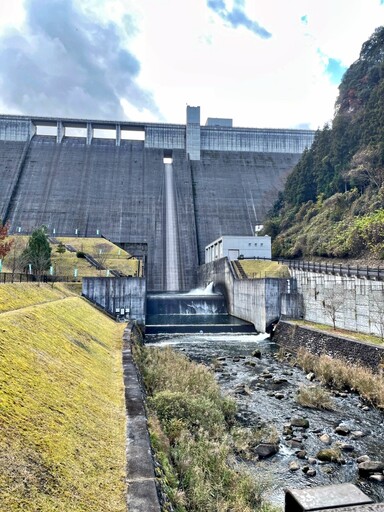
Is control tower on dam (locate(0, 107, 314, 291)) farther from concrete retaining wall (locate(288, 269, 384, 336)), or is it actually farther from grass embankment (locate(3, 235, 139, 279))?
concrete retaining wall (locate(288, 269, 384, 336))

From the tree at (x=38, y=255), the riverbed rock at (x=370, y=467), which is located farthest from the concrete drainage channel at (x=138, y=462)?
the tree at (x=38, y=255)

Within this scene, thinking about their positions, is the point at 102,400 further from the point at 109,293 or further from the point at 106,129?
the point at 106,129

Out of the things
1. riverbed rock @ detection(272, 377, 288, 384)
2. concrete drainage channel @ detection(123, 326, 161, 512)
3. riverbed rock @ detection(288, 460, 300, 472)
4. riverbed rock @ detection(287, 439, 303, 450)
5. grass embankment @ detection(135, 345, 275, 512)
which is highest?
concrete drainage channel @ detection(123, 326, 161, 512)

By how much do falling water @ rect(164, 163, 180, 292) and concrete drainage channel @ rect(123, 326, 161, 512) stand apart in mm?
33845

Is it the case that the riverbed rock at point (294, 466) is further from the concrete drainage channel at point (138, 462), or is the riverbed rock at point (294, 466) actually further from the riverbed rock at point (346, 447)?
the concrete drainage channel at point (138, 462)

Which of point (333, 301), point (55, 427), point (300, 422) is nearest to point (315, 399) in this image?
point (300, 422)

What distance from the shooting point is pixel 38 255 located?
23.4 metres

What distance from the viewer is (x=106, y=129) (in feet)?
184

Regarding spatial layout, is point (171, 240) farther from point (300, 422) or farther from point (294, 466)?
point (294, 466)

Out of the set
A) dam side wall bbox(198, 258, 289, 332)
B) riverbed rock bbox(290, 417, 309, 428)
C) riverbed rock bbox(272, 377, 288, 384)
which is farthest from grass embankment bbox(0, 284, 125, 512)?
dam side wall bbox(198, 258, 289, 332)

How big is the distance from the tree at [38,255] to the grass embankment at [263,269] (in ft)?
48.4

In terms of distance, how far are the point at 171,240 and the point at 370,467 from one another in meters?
38.0

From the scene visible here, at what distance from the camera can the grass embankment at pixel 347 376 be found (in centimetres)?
1078

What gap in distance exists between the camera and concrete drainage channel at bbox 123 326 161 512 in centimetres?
322
